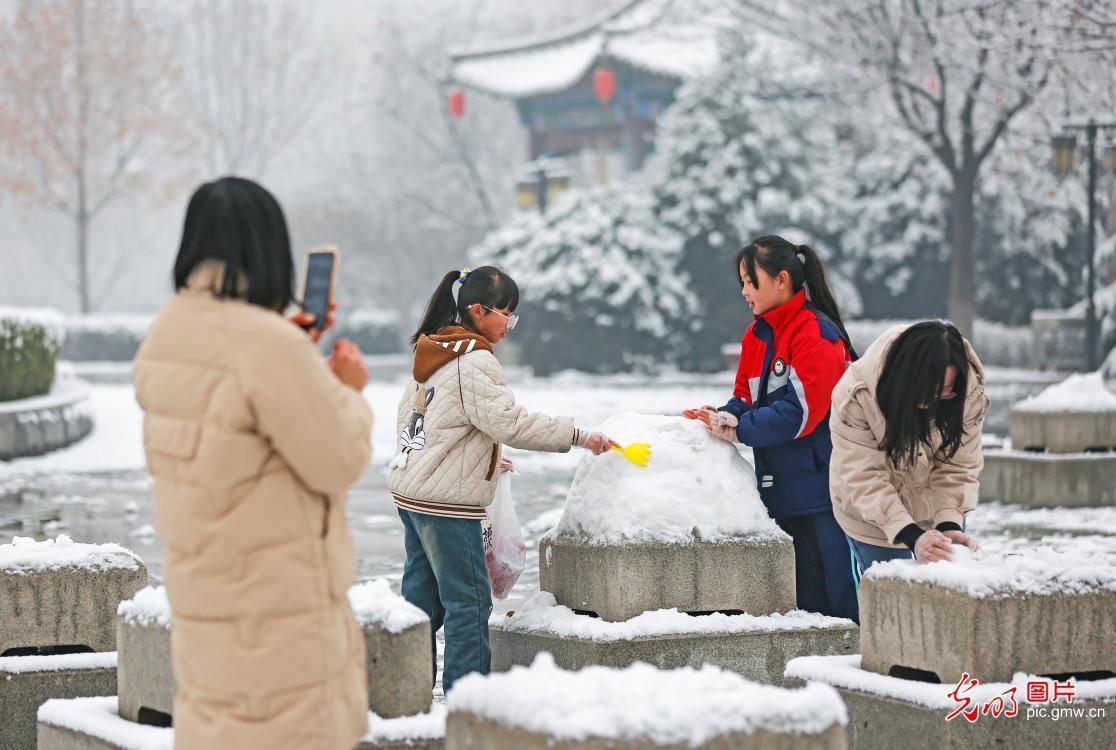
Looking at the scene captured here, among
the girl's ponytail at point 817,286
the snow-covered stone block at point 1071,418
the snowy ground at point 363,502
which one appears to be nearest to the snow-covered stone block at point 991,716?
the girl's ponytail at point 817,286

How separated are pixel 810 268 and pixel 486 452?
1454 millimetres

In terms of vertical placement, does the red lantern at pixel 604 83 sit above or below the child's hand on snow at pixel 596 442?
above

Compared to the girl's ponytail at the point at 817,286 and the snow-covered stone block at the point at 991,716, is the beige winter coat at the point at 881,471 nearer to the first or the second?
the snow-covered stone block at the point at 991,716

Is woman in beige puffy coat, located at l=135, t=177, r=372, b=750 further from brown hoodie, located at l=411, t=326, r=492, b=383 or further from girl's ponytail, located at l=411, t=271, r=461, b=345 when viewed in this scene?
girl's ponytail, located at l=411, t=271, r=461, b=345

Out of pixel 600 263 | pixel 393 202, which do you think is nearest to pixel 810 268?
pixel 600 263

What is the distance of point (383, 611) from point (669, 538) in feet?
4.85

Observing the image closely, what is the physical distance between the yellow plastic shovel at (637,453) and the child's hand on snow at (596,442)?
2.2 inches

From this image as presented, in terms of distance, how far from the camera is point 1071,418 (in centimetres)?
1093

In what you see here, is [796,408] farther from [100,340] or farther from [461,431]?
[100,340]

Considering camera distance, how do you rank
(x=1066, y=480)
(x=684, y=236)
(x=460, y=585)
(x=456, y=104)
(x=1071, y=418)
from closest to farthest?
(x=460, y=585), (x=1066, y=480), (x=1071, y=418), (x=684, y=236), (x=456, y=104)

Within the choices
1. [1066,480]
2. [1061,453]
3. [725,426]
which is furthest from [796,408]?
[1061,453]

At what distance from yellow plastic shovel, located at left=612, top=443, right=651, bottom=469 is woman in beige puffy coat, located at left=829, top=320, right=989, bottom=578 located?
79 cm

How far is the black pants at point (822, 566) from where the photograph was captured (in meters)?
5.37

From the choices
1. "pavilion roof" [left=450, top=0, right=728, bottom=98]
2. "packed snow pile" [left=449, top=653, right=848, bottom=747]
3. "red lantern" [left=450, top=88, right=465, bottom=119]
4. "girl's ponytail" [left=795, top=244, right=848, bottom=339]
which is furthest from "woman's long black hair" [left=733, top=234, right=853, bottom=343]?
"red lantern" [left=450, top=88, right=465, bottom=119]
